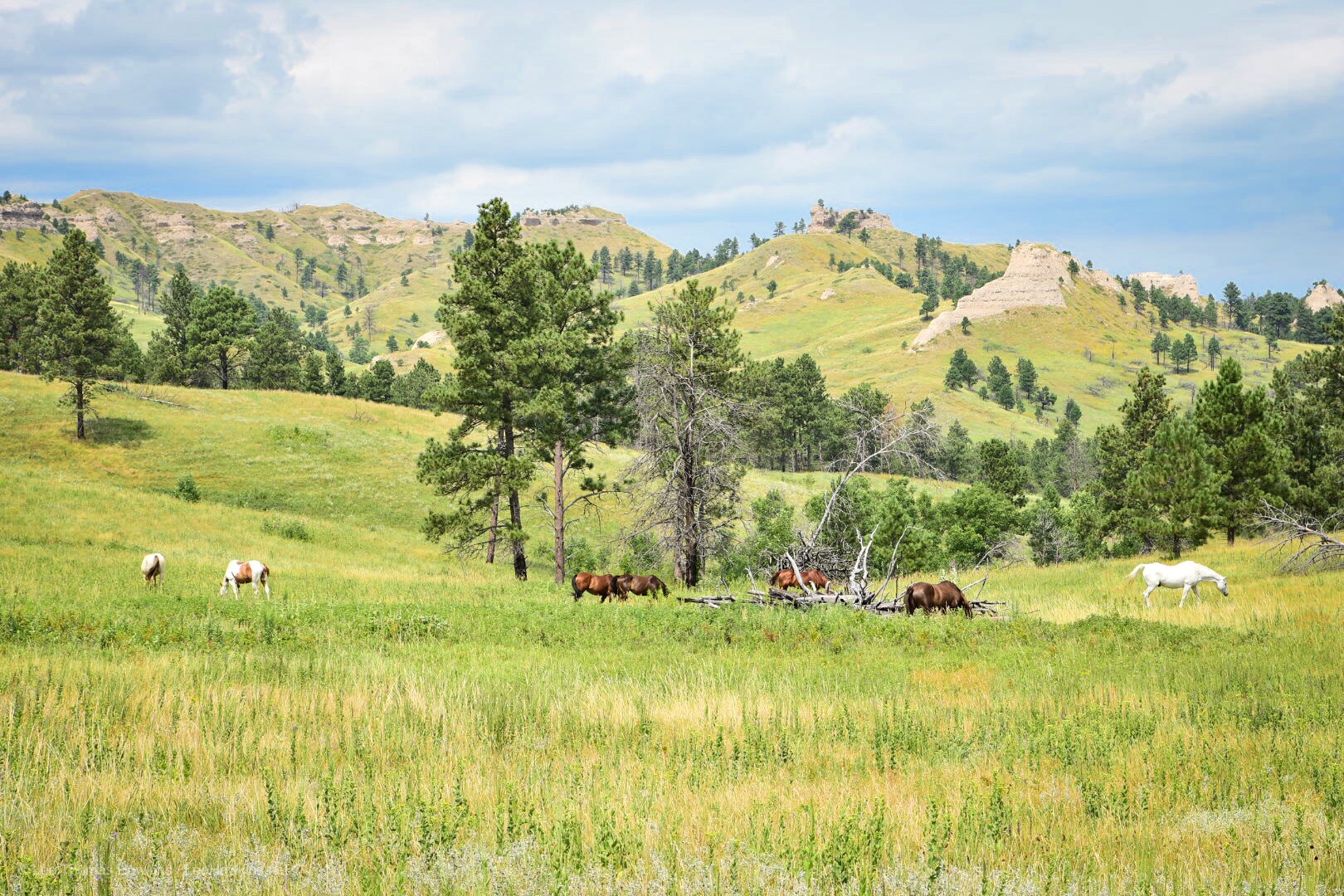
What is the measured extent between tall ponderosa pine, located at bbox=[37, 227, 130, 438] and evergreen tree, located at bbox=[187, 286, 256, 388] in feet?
87.1

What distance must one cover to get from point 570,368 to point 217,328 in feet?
223

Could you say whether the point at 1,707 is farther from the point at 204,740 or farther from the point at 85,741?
the point at 204,740

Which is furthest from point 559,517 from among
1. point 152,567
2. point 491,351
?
point 152,567

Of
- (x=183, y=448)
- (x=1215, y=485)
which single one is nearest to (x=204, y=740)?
(x=1215, y=485)

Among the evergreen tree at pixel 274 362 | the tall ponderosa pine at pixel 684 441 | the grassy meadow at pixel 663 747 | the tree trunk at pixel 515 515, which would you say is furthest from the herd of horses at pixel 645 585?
the evergreen tree at pixel 274 362

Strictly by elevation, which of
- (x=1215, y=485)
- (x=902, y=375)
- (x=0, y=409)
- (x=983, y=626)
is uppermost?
(x=902, y=375)

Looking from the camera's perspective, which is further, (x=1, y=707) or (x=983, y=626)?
(x=983, y=626)

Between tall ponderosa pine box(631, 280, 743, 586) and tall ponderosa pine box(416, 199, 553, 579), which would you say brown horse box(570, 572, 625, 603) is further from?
Answer: tall ponderosa pine box(416, 199, 553, 579)

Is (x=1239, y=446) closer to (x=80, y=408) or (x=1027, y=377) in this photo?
(x=80, y=408)

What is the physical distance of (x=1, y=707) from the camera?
8.66 metres

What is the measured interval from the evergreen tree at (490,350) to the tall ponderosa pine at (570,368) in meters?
0.57

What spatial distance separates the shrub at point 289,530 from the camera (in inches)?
1462

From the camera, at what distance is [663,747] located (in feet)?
27.7

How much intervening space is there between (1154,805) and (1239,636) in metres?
10.9
